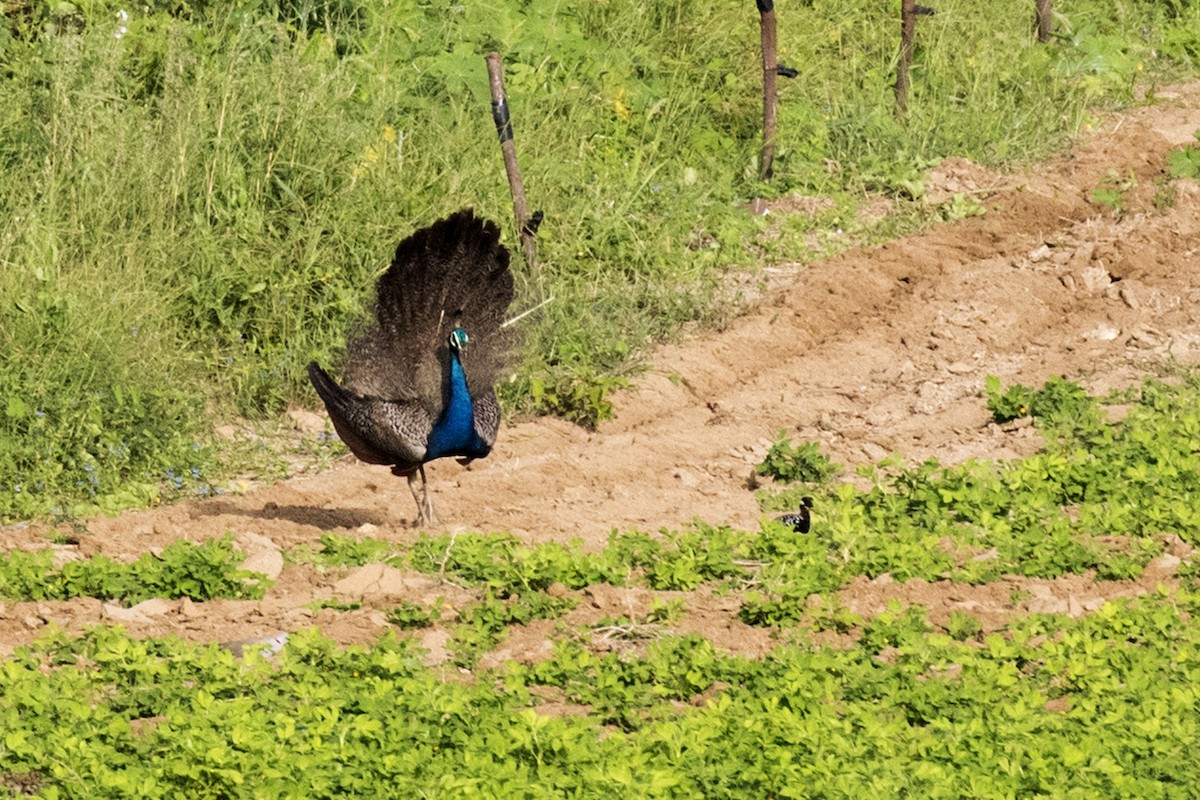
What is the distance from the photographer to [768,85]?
1208 cm

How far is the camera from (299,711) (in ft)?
18.0

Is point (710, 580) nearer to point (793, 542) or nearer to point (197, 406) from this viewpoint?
point (793, 542)

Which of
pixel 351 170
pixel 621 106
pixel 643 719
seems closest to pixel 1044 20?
pixel 621 106

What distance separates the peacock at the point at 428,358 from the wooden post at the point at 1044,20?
24.2 feet

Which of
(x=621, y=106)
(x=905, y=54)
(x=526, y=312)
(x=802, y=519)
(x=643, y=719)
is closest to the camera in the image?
(x=643, y=719)

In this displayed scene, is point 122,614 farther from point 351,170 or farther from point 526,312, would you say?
point 351,170

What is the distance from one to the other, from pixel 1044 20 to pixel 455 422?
818cm

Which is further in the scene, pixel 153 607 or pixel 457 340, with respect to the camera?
pixel 457 340

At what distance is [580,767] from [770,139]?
765 cm

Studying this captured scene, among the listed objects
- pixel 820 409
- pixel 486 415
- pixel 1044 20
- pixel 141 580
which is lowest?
pixel 820 409

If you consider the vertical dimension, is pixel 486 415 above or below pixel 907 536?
above

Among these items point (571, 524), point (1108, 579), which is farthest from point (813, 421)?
point (1108, 579)

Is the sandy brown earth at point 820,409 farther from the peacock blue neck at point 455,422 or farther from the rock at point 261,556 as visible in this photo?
the peacock blue neck at point 455,422

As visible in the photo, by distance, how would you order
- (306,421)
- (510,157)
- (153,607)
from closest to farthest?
1. (153,607)
2. (306,421)
3. (510,157)
